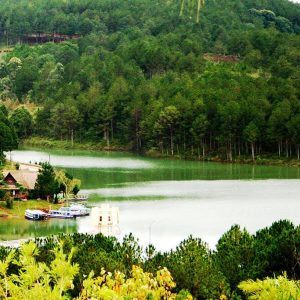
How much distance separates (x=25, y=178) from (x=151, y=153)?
39291 millimetres

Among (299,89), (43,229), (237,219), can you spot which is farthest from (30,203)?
(299,89)

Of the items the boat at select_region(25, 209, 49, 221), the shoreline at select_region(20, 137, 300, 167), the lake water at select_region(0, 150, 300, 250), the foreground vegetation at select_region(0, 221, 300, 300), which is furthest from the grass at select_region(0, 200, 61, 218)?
the shoreline at select_region(20, 137, 300, 167)

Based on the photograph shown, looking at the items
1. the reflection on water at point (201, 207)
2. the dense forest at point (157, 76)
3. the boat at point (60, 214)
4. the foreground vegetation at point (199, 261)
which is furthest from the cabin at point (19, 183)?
the dense forest at point (157, 76)

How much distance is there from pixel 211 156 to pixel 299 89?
42.9 feet

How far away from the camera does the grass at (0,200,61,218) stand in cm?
3856

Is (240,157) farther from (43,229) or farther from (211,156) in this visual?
(43,229)

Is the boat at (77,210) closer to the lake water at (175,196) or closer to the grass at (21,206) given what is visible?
the lake water at (175,196)

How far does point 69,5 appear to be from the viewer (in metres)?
156

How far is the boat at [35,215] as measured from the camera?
37438mm

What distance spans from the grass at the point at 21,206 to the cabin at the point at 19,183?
0.93 metres

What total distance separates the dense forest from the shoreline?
2.24ft

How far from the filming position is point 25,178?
143 ft

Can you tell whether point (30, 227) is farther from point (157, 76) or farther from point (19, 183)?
point (157, 76)

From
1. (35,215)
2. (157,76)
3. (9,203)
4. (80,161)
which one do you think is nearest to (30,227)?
(35,215)
